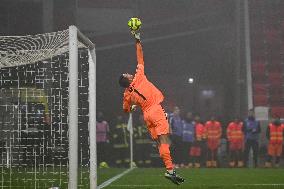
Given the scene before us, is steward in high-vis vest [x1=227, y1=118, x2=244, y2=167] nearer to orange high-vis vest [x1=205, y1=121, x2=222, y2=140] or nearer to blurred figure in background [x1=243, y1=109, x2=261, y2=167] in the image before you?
orange high-vis vest [x1=205, y1=121, x2=222, y2=140]

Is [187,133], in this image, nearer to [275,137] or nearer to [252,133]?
[252,133]

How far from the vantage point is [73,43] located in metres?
7.31

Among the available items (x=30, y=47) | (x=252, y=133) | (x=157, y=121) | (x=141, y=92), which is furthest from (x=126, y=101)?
(x=252, y=133)

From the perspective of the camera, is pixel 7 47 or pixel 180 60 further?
pixel 180 60

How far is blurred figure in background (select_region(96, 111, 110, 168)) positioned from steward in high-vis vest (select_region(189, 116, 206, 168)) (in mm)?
3025

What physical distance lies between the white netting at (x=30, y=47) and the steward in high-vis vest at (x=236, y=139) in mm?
9990

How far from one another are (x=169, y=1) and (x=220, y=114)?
5.75m

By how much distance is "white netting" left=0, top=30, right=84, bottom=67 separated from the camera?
9.59m

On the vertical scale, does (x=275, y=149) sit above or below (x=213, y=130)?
below

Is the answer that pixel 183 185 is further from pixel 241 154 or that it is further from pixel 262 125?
pixel 262 125

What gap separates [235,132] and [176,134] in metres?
2.12

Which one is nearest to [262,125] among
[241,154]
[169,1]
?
[241,154]

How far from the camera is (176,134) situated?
62.2 ft

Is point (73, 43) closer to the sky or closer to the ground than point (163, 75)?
closer to the ground
